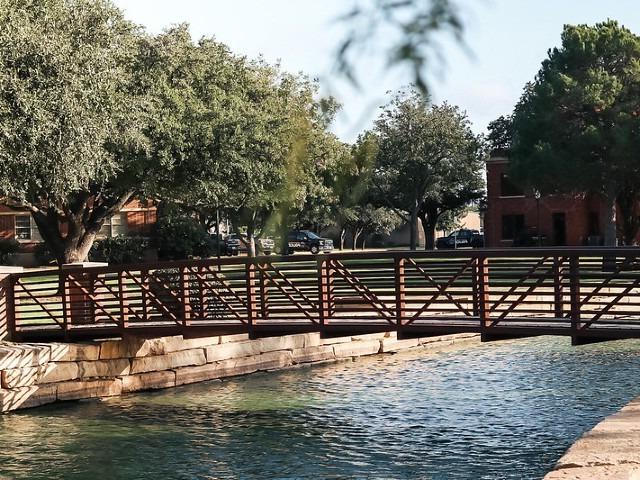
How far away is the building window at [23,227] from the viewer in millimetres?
49062

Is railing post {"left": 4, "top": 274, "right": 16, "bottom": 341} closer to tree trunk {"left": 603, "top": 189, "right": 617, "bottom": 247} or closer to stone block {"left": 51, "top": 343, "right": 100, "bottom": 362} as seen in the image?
stone block {"left": 51, "top": 343, "right": 100, "bottom": 362}

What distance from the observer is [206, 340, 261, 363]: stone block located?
61.9ft

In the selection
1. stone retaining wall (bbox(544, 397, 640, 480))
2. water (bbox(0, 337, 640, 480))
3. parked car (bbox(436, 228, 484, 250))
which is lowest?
water (bbox(0, 337, 640, 480))

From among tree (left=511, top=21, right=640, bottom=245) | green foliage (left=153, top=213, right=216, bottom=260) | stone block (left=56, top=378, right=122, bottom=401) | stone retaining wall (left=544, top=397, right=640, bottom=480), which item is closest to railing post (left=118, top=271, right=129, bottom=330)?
stone block (left=56, top=378, right=122, bottom=401)

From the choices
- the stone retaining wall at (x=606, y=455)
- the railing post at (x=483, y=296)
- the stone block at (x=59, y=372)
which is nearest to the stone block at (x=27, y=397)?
the stone block at (x=59, y=372)

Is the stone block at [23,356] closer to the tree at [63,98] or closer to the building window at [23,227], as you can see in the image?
the tree at [63,98]

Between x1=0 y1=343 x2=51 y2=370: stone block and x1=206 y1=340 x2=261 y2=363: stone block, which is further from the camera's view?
x1=206 y1=340 x2=261 y2=363: stone block

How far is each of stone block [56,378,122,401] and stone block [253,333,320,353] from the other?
3495mm

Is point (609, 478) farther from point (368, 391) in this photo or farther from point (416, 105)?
point (368, 391)

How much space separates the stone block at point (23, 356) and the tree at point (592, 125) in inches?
1103

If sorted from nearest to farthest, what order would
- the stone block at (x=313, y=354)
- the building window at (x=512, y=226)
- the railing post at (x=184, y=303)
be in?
the railing post at (x=184, y=303)
the stone block at (x=313, y=354)
the building window at (x=512, y=226)

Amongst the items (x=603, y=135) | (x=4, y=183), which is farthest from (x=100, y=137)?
(x=603, y=135)

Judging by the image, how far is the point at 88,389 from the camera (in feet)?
55.2

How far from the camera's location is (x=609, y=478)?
7.14 meters
